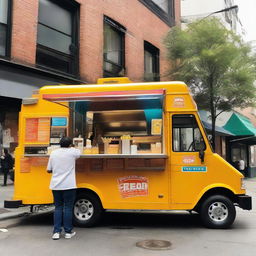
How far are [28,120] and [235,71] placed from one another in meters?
10.6

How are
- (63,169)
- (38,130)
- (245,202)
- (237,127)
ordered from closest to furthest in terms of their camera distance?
(63,169) < (245,202) < (38,130) < (237,127)

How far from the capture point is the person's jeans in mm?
6301

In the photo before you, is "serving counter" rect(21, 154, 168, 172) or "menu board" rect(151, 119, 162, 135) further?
"menu board" rect(151, 119, 162, 135)

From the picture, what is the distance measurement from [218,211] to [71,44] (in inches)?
399

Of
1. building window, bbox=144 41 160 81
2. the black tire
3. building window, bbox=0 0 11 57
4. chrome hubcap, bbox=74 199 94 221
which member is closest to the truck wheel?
the black tire

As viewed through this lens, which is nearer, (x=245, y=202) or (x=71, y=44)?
(x=245, y=202)

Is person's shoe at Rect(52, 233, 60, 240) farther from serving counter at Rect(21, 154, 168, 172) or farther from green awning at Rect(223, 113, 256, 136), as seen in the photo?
green awning at Rect(223, 113, 256, 136)

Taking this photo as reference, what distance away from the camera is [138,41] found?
725 inches

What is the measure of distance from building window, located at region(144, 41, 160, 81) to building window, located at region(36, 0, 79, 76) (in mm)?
5259

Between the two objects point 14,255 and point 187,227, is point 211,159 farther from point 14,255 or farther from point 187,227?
point 14,255

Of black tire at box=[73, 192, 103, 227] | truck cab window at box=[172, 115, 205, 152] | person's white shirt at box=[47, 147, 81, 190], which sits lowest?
black tire at box=[73, 192, 103, 227]

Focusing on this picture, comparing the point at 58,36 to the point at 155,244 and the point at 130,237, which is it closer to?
the point at 130,237

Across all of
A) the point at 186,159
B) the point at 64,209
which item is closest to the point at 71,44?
the point at 186,159

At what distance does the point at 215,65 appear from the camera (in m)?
14.9
